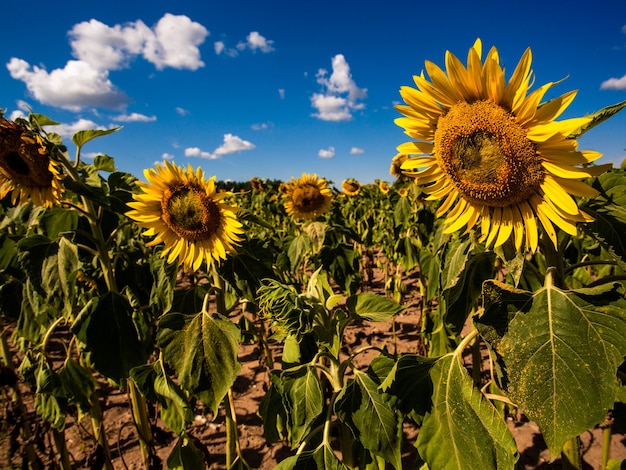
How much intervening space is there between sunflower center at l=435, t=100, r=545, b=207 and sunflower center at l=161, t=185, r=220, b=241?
127 centimetres

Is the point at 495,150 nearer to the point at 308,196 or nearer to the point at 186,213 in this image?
the point at 186,213

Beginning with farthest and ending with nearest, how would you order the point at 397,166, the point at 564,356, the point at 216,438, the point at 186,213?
the point at 397,166 → the point at 216,438 → the point at 186,213 → the point at 564,356

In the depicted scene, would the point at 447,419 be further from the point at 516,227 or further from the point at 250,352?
the point at 250,352

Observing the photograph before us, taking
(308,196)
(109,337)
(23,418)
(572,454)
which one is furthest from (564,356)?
(308,196)

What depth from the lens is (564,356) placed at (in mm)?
1009

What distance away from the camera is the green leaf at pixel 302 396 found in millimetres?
1288

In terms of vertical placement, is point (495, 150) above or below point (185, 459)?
above

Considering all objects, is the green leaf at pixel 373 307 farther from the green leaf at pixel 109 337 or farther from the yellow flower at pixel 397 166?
the yellow flower at pixel 397 166

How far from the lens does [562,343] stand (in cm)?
102

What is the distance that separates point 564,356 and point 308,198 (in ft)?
11.1

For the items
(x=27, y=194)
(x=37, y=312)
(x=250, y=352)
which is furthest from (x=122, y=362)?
(x=250, y=352)

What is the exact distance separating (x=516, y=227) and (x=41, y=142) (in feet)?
6.84

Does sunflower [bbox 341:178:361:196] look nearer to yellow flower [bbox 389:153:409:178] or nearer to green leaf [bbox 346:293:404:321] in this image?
yellow flower [bbox 389:153:409:178]

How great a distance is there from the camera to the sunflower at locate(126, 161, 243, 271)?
2.08 m
